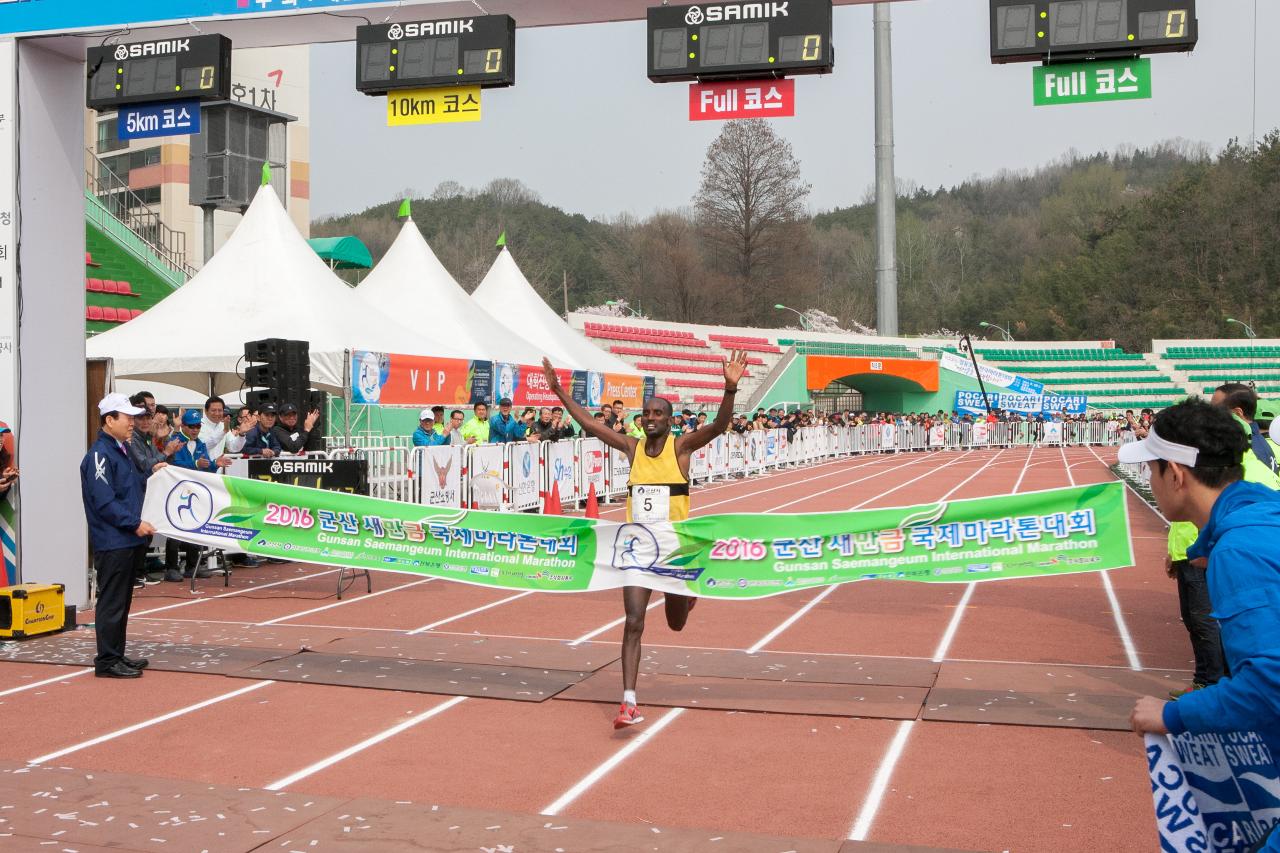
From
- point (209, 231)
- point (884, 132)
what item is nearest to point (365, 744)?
point (209, 231)

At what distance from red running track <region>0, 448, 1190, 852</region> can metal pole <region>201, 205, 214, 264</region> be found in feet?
121

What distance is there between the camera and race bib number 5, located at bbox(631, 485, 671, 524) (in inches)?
305

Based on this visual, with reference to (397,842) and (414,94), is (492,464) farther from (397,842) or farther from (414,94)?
(397,842)

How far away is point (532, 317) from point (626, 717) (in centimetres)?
2289

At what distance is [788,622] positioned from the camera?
10.9 m

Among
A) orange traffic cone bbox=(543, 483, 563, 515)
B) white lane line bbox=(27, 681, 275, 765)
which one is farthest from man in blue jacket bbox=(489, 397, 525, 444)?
white lane line bbox=(27, 681, 275, 765)

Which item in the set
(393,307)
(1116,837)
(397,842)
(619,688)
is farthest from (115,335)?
(1116,837)

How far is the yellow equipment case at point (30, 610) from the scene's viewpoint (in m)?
9.90

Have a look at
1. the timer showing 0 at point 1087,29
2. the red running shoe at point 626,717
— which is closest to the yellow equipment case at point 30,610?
the red running shoe at point 626,717

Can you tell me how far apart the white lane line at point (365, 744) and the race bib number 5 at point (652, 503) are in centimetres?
172

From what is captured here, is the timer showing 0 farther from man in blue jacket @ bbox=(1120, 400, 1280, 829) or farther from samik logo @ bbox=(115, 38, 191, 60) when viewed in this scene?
man in blue jacket @ bbox=(1120, 400, 1280, 829)

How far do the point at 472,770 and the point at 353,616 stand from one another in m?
5.26

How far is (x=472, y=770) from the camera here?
6.33 meters

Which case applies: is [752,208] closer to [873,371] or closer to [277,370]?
[873,371]
